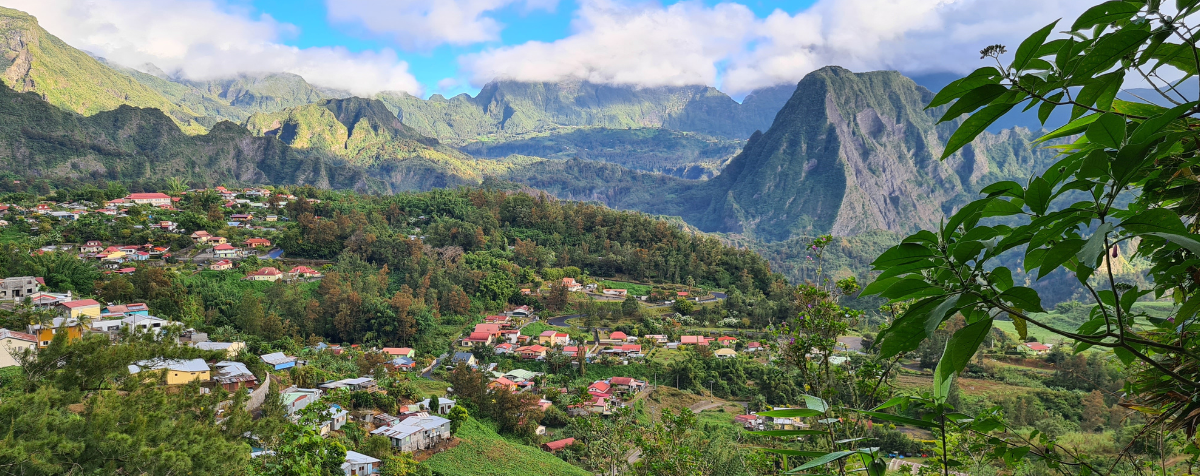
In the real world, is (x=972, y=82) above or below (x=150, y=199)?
above

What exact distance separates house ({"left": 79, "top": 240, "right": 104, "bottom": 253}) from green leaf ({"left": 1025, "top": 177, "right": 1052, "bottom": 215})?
28800 mm

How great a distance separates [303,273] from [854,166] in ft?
259

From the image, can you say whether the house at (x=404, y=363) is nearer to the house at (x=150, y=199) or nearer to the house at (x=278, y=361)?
the house at (x=278, y=361)

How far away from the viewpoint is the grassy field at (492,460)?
10.5 m

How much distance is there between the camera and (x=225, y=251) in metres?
24.1

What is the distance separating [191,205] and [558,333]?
Result: 22375 mm

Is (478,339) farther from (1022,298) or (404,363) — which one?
(1022,298)

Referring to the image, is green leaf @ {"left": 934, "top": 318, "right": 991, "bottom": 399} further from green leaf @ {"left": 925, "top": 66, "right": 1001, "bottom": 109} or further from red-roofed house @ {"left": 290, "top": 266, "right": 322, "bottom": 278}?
red-roofed house @ {"left": 290, "top": 266, "right": 322, "bottom": 278}

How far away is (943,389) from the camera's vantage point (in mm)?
493

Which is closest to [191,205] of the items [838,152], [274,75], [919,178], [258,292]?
[258,292]

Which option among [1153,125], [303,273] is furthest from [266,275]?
[1153,125]

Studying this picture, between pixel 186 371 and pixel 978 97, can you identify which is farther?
pixel 186 371

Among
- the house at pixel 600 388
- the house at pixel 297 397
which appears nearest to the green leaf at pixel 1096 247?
the house at pixel 297 397

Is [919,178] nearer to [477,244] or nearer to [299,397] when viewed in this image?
[477,244]
